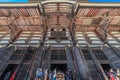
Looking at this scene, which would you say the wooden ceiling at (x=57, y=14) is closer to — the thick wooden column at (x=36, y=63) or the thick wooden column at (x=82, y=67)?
the thick wooden column at (x=36, y=63)

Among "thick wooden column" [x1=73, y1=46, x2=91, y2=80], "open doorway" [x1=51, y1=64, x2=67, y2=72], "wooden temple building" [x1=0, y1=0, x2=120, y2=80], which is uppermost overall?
"wooden temple building" [x1=0, y1=0, x2=120, y2=80]

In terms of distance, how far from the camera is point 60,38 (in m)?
17.4

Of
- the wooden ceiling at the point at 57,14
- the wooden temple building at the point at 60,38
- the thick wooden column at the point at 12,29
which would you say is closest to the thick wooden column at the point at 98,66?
the wooden temple building at the point at 60,38

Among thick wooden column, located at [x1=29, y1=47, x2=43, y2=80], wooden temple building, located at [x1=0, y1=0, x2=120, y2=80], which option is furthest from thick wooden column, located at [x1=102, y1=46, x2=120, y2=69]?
thick wooden column, located at [x1=29, y1=47, x2=43, y2=80]

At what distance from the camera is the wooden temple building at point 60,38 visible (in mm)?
12203

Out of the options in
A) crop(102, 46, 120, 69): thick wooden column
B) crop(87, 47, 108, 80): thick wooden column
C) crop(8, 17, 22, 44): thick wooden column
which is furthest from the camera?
crop(8, 17, 22, 44): thick wooden column

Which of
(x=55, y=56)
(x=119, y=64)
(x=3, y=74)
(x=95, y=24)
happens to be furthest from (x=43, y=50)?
(x=95, y=24)

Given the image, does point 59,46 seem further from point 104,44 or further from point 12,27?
point 12,27

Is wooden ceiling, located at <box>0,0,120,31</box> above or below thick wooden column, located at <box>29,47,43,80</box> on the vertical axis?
above

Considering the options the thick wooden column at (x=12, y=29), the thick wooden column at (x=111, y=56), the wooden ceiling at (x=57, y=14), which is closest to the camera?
the thick wooden column at (x=111, y=56)

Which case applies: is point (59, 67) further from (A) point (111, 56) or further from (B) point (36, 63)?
(A) point (111, 56)

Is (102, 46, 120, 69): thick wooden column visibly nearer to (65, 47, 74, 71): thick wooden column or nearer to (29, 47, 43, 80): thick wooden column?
(65, 47, 74, 71): thick wooden column

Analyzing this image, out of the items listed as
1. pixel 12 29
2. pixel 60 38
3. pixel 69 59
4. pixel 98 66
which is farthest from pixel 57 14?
pixel 98 66

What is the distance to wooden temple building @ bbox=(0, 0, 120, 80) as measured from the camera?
1220 cm
